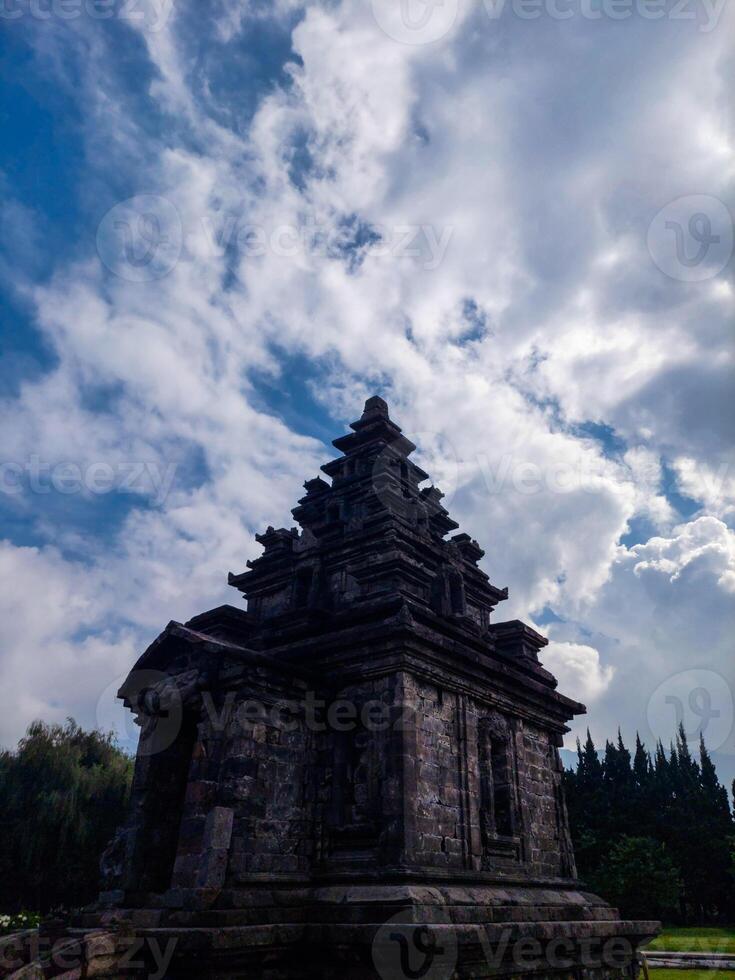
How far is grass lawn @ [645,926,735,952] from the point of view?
31.8 meters

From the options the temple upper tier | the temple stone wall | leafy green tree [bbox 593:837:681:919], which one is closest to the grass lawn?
leafy green tree [bbox 593:837:681:919]

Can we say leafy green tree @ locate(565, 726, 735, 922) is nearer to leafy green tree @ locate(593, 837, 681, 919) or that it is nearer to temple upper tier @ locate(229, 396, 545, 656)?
leafy green tree @ locate(593, 837, 681, 919)

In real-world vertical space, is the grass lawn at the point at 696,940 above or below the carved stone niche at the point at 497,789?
below

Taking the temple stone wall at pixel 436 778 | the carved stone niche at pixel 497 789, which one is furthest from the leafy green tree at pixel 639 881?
the temple stone wall at pixel 436 778

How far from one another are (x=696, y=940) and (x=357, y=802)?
35306 mm

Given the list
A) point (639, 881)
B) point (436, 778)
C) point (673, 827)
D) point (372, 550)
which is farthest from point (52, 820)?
point (673, 827)

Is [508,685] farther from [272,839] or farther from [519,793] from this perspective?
[272,839]

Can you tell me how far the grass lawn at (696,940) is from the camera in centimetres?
3180

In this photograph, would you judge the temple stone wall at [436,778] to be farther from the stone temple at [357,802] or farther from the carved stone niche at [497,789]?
the carved stone niche at [497,789]

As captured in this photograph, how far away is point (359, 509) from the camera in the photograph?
17297 mm

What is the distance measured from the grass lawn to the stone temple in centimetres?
2245

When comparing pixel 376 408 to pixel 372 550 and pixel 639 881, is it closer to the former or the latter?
pixel 372 550

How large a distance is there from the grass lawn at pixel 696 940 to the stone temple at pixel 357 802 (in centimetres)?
2245

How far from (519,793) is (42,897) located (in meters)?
26.0
